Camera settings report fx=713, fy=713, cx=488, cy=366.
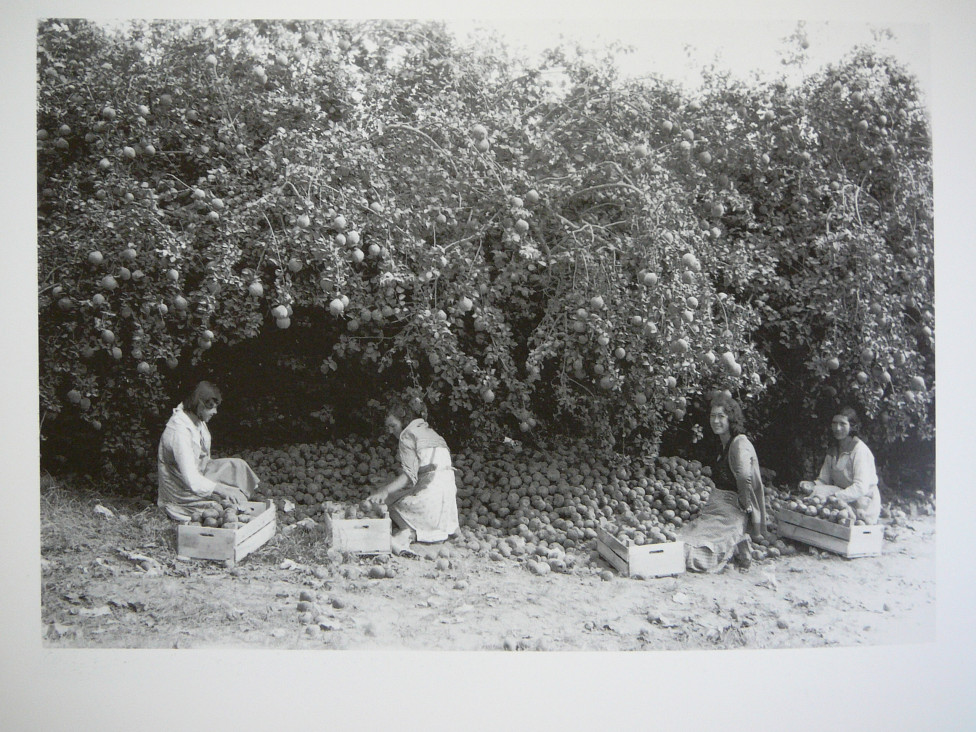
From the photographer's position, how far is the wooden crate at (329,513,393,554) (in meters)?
3.21

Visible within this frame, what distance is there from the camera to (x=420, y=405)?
324 cm

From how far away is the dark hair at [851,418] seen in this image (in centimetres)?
331

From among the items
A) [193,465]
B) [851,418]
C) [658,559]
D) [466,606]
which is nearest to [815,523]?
[851,418]

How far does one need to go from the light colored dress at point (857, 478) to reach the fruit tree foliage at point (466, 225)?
0.17 meters

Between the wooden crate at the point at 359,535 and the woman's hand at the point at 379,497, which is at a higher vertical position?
the woman's hand at the point at 379,497

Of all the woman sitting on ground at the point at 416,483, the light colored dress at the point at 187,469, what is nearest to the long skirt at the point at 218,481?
the light colored dress at the point at 187,469

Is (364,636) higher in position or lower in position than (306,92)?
lower

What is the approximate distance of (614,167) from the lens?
3.17 m

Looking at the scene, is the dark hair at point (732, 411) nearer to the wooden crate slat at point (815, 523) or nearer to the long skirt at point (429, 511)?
the wooden crate slat at point (815, 523)

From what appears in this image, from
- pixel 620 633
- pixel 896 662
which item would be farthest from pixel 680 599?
pixel 896 662

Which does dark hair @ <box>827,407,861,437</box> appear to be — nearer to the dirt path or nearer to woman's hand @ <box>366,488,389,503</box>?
the dirt path

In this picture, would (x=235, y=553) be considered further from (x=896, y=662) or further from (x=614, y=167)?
(x=896, y=662)

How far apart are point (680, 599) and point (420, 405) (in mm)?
→ 1448
